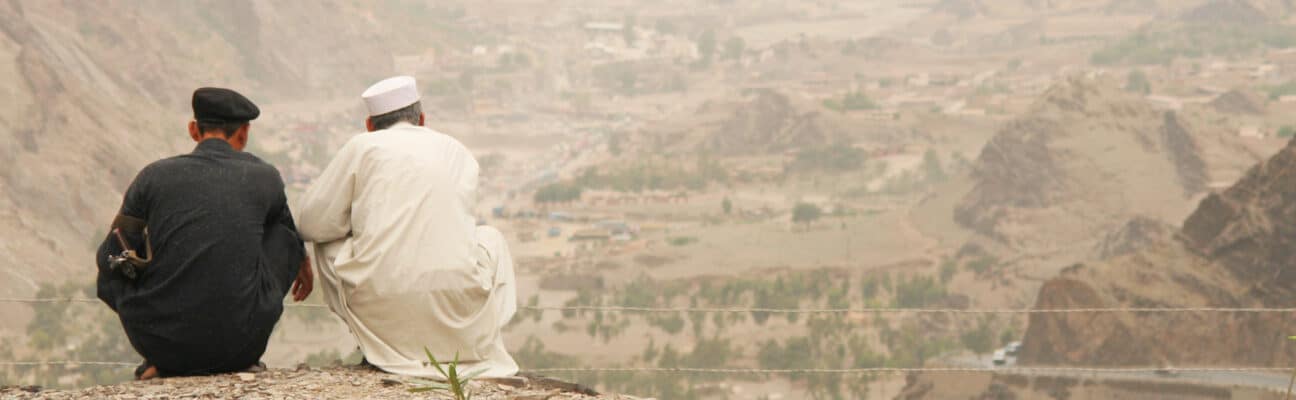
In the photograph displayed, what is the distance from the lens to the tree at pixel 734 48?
76750 millimetres

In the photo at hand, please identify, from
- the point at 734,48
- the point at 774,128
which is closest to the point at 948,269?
the point at 774,128

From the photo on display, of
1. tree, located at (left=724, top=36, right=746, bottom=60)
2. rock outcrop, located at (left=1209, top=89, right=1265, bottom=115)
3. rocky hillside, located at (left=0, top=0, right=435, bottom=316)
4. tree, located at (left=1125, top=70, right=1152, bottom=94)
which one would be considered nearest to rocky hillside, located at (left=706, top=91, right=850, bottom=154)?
tree, located at (left=1125, top=70, right=1152, bottom=94)

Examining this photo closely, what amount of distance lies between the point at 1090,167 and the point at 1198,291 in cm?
2150

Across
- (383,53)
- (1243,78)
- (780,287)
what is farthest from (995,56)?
(780,287)

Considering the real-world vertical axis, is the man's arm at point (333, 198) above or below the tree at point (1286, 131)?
below

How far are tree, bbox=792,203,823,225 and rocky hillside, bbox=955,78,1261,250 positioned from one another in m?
4.33

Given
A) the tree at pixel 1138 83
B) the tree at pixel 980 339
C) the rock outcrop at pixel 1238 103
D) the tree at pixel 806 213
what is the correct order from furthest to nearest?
the tree at pixel 1138 83 < the rock outcrop at pixel 1238 103 < the tree at pixel 806 213 < the tree at pixel 980 339

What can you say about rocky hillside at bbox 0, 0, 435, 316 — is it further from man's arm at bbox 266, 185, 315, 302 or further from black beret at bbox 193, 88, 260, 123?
black beret at bbox 193, 88, 260, 123

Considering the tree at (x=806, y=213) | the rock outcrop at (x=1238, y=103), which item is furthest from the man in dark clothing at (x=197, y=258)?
the rock outcrop at (x=1238, y=103)

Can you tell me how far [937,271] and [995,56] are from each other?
1595 inches

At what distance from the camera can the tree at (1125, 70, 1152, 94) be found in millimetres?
56188

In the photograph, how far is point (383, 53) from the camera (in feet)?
220

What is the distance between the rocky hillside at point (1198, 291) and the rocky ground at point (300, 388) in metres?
12.6

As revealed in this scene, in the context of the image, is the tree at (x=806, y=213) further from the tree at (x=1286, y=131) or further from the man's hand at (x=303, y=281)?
the man's hand at (x=303, y=281)
